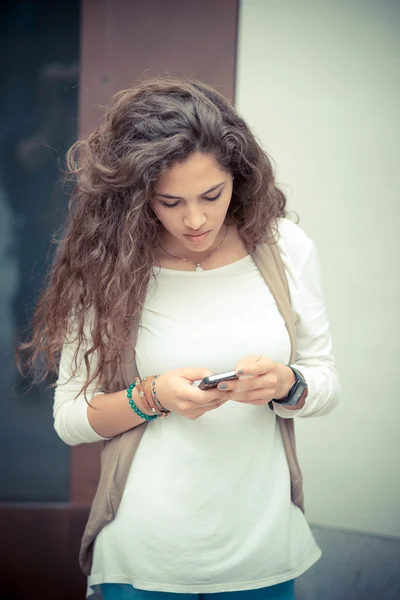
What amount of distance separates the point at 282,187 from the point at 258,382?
4.87 ft

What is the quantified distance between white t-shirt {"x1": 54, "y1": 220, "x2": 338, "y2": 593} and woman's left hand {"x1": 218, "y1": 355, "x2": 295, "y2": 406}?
83mm

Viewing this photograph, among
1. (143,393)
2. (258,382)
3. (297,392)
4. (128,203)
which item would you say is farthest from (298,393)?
(128,203)

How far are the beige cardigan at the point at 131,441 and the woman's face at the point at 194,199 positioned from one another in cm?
17

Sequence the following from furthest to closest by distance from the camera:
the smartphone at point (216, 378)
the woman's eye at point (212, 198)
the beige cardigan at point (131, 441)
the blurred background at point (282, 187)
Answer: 1. the blurred background at point (282, 187)
2. the beige cardigan at point (131, 441)
3. the woman's eye at point (212, 198)
4. the smartphone at point (216, 378)

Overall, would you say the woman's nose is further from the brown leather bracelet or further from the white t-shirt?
the brown leather bracelet

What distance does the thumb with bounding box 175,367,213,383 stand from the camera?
58.2 inches

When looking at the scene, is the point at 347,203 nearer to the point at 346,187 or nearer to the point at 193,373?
the point at 346,187

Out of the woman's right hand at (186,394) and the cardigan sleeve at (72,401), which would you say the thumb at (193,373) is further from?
the cardigan sleeve at (72,401)

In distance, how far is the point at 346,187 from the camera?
277 cm

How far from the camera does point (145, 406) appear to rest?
157cm

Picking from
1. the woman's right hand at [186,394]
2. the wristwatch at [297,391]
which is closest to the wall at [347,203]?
the wristwatch at [297,391]

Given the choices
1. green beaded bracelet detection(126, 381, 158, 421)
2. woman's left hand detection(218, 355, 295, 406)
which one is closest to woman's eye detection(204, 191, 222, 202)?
woman's left hand detection(218, 355, 295, 406)

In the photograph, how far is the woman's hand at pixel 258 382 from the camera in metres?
1.42

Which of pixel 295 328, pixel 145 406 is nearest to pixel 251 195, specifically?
pixel 295 328
